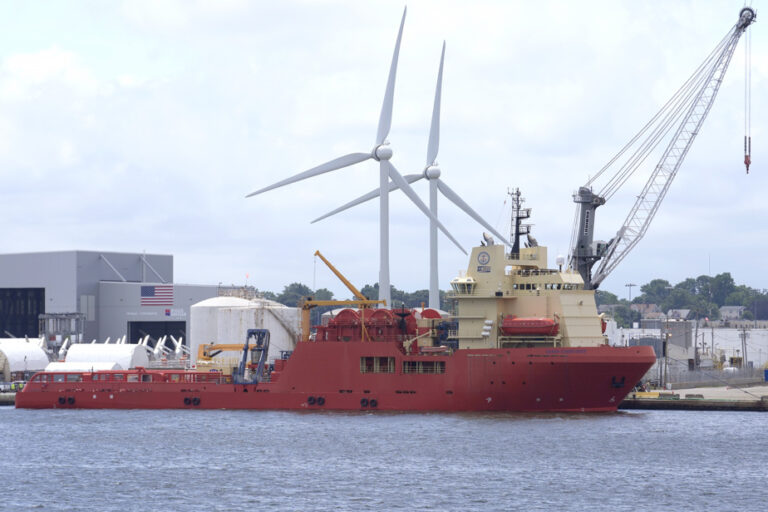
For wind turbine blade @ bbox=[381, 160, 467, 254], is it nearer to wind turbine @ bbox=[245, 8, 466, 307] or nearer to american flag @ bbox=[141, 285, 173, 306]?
wind turbine @ bbox=[245, 8, 466, 307]

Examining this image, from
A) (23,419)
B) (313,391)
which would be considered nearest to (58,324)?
(23,419)

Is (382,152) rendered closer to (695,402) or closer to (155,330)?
(695,402)

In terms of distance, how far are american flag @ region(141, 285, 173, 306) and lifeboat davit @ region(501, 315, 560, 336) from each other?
6678cm

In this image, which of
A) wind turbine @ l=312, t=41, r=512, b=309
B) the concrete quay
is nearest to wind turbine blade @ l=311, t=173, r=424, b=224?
wind turbine @ l=312, t=41, r=512, b=309

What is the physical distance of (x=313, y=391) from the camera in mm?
71688

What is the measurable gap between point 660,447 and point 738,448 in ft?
12.7

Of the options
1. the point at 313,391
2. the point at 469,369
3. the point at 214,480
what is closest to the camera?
the point at 214,480

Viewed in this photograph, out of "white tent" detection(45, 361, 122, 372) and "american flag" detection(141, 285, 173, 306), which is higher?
"american flag" detection(141, 285, 173, 306)

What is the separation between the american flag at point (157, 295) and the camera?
125438 mm

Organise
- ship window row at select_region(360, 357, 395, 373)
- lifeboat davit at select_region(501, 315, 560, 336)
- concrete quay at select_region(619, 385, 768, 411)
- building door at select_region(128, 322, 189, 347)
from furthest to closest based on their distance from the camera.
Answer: building door at select_region(128, 322, 189, 347) < concrete quay at select_region(619, 385, 768, 411) < ship window row at select_region(360, 357, 395, 373) < lifeboat davit at select_region(501, 315, 560, 336)

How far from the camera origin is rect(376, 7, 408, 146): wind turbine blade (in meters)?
81.4

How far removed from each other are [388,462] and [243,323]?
41742mm

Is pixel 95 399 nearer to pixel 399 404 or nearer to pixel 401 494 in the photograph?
pixel 399 404

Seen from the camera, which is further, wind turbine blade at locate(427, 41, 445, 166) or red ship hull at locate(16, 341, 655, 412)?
wind turbine blade at locate(427, 41, 445, 166)
